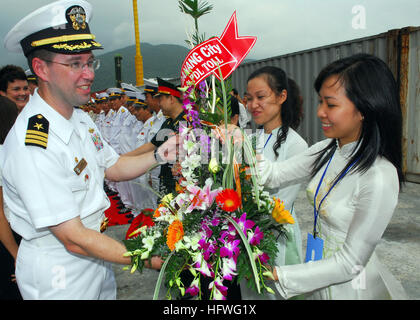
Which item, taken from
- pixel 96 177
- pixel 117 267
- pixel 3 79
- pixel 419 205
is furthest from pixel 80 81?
pixel 419 205

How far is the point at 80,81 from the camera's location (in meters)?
1.58

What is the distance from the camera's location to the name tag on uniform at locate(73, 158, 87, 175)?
154cm

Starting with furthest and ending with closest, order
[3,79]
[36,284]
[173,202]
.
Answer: [3,79] → [36,284] → [173,202]

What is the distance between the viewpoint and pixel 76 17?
1614mm

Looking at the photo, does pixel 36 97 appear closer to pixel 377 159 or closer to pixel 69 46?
pixel 69 46

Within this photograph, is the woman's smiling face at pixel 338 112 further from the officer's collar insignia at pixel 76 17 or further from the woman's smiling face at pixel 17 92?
the woman's smiling face at pixel 17 92

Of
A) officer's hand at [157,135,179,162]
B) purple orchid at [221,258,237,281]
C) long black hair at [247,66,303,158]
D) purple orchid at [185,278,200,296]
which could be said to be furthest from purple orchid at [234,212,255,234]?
long black hair at [247,66,303,158]

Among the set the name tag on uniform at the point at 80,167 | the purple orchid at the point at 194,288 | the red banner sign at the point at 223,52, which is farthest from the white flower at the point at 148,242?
the red banner sign at the point at 223,52

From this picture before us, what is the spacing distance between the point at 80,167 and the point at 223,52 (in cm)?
91

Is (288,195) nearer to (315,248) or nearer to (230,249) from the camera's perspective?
(315,248)

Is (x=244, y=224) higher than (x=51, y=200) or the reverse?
the reverse

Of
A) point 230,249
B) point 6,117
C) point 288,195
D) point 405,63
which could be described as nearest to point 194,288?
point 230,249

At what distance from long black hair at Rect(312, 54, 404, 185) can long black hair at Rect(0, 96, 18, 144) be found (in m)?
1.98
